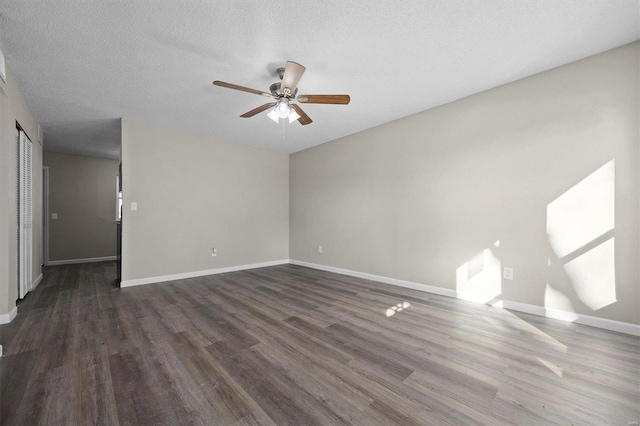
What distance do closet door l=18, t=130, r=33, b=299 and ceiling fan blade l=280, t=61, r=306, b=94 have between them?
Result: 3316 millimetres

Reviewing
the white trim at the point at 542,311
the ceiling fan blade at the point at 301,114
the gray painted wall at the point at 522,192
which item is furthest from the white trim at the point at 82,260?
the white trim at the point at 542,311

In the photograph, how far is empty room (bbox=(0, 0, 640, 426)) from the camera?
1.55 metres

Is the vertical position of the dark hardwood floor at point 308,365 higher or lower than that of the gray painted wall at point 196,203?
lower

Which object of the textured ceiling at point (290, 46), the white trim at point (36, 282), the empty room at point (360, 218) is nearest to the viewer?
the empty room at point (360, 218)

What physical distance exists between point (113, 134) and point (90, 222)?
2774 mm

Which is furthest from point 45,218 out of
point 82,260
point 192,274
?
point 192,274

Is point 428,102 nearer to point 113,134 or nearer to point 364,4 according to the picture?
point 364,4

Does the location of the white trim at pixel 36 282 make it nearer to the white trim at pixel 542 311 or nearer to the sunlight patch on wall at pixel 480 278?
the white trim at pixel 542 311

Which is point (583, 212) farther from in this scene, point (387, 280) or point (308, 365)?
point (308, 365)

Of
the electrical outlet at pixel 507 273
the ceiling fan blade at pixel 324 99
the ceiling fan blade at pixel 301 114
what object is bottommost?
the electrical outlet at pixel 507 273

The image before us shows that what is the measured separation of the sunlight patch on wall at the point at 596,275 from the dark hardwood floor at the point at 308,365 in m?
0.29

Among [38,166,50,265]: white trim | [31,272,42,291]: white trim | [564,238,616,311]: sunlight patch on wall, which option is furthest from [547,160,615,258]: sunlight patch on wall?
[38,166,50,265]: white trim

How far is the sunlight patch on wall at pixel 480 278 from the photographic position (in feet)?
9.62

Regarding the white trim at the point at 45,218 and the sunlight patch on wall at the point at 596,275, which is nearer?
the sunlight patch on wall at the point at 596,275
